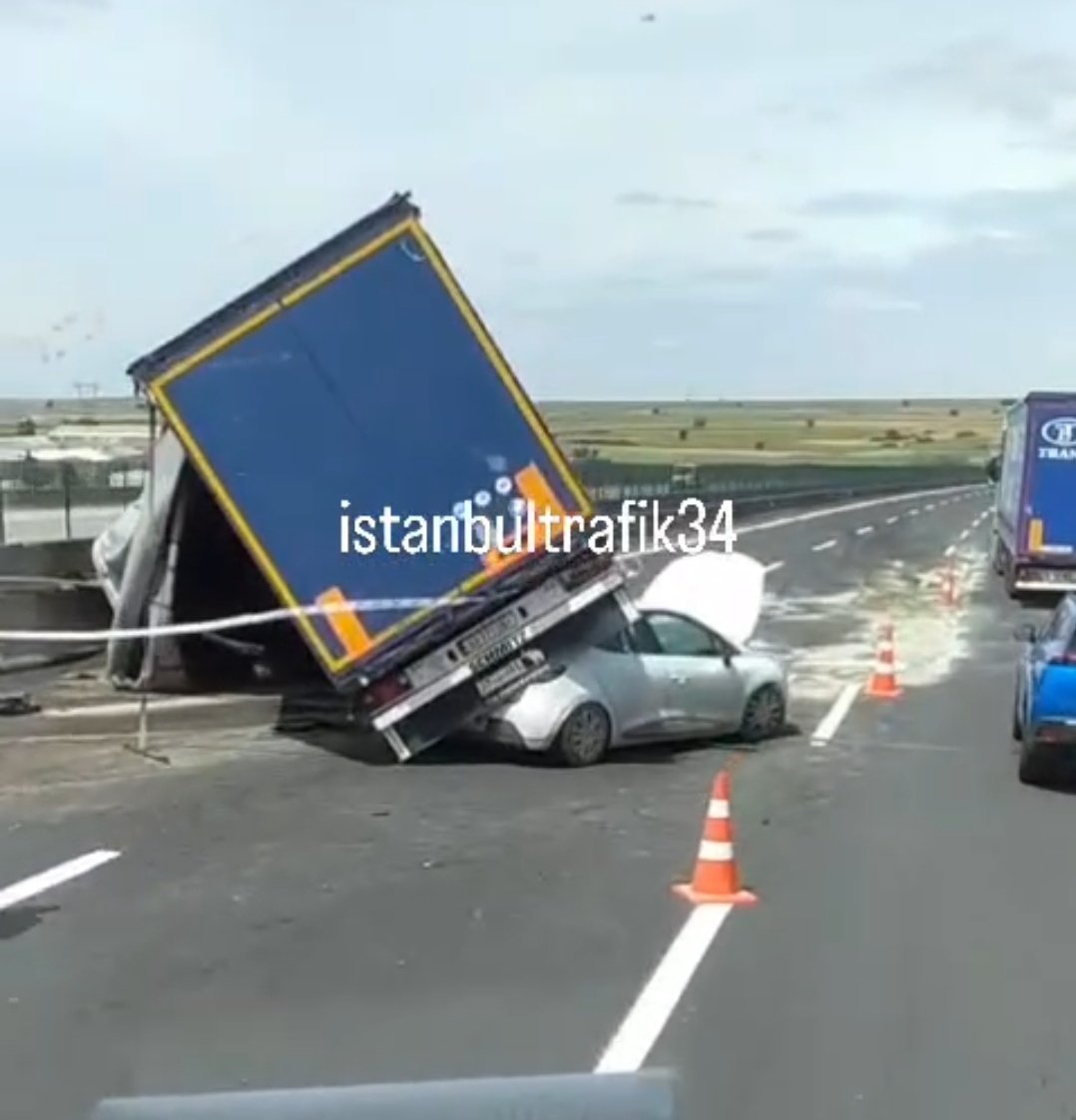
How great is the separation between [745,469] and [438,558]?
2517 inches

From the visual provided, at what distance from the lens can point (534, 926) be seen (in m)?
9.62

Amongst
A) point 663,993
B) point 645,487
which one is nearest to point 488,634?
point 663,993

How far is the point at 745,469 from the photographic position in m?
78.8

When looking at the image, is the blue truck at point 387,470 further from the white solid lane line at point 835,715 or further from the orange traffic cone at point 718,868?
the orange traffic cone at point 718,868

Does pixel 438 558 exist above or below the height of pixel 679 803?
above

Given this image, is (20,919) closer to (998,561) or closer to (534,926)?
(534,926)

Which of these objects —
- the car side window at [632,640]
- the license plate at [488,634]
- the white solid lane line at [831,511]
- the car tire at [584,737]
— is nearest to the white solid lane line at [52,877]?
the license plate at [488,634]

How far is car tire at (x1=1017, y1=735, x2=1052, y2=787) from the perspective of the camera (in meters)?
14.4

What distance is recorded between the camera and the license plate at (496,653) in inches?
612

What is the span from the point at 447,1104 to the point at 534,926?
22.4 ft

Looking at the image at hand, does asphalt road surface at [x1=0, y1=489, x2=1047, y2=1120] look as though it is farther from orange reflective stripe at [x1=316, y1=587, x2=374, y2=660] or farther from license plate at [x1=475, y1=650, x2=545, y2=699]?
orange reflective stripe at [x1=316, y1=587, x2=374, y2=660]

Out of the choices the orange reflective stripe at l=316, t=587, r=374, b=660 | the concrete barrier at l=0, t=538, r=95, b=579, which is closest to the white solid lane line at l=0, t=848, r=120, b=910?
the orange reflective stripe at l=316, t=587, r=374, b=660

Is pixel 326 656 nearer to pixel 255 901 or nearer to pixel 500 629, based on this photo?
pixel 500 629

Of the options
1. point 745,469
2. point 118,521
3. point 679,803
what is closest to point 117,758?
point 679,803
